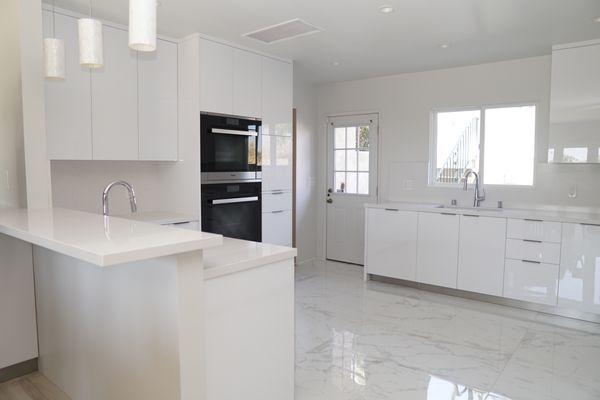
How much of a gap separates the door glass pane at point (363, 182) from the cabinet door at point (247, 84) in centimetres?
184

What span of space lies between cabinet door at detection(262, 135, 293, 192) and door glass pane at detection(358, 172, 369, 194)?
128 centimetres

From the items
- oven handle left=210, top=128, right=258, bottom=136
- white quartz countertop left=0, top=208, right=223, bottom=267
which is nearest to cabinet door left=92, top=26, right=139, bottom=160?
oven handle left=210, top=128, right=258, bottom=136

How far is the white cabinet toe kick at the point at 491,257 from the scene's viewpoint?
12.0 feet

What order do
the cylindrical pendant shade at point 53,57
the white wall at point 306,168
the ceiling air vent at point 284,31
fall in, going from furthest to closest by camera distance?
the white wall at point 306,168 → the ceiling air vent at point 284,31 → the cylindrical pendant shade at point 53,57

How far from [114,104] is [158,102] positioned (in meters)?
0.41

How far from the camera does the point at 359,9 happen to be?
303cm

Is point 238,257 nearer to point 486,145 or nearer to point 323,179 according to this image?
point 486,145

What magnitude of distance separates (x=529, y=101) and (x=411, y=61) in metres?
1.26

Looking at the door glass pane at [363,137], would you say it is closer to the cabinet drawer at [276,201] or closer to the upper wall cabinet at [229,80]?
the cabinet drawer at [276,201]

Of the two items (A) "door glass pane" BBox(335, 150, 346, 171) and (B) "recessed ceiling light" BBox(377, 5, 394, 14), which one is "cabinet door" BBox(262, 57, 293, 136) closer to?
(A) "door glass pane" BBox(335, 150, 346, 171)

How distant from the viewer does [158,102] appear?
3.76m

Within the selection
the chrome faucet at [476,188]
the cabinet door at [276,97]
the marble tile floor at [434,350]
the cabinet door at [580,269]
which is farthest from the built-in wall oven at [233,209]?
the cabinet door at [580,269]

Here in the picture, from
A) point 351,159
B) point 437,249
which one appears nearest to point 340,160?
point 351,159

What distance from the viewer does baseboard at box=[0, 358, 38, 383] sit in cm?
262
